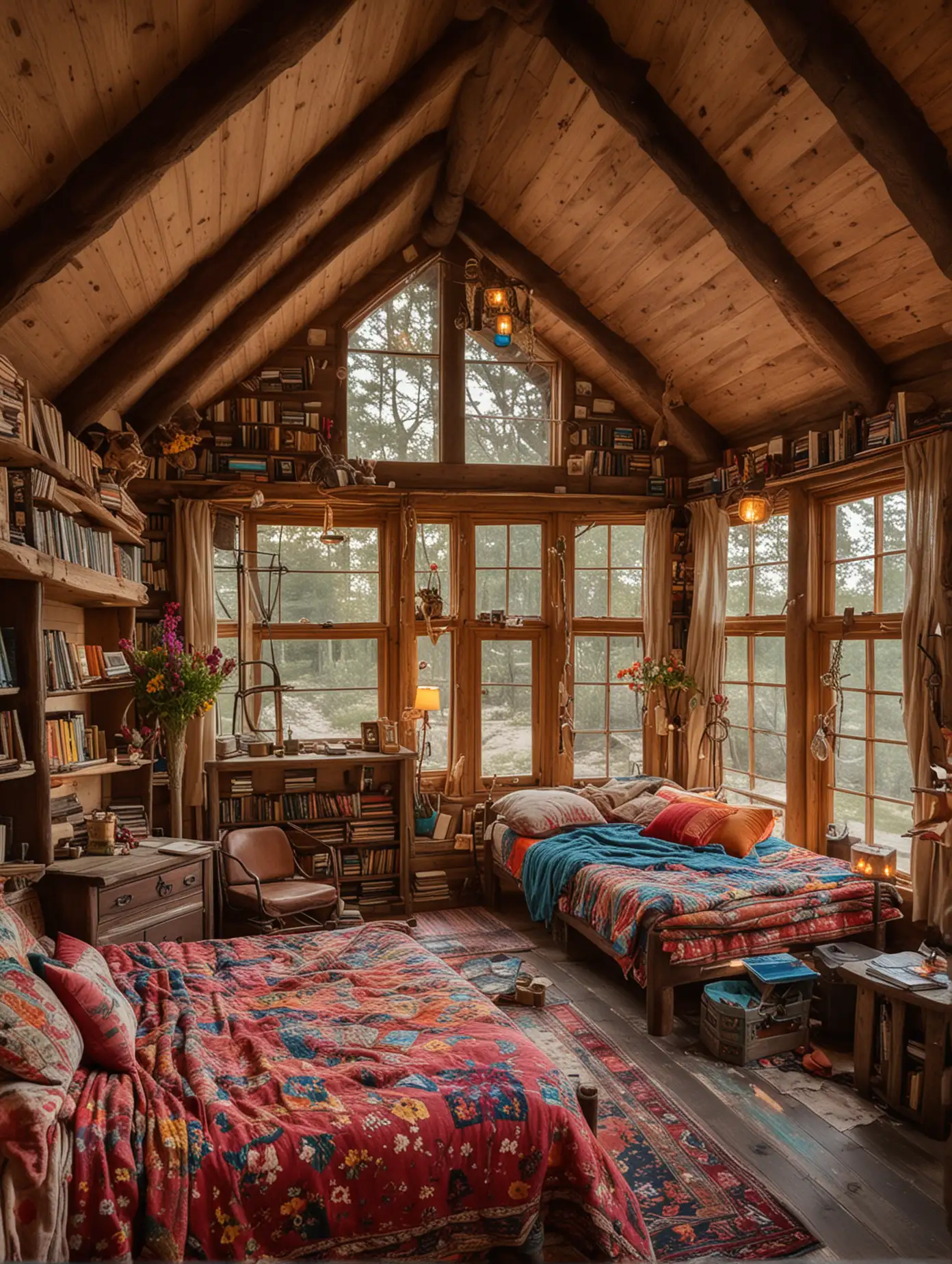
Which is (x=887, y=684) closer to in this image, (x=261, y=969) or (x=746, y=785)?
(x=746, y=785)

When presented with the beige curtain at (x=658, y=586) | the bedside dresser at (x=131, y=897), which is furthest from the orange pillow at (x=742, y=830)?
the bedside dresser at (x=131, y=897)

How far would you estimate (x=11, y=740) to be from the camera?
342 centimetres

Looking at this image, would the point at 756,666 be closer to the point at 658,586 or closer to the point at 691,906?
the point at 658,586

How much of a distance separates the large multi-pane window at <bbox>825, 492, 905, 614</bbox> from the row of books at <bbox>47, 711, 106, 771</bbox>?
14.4 ft

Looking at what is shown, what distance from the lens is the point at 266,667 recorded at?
629 centimetres

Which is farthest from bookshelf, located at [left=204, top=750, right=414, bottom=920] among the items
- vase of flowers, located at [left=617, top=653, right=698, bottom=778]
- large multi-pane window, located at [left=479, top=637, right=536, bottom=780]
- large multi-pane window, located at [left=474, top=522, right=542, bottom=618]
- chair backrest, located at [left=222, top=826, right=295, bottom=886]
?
vase of flowers, located at [left=617, top=653, right=698, bottom=778]

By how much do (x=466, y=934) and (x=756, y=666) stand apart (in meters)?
2.76

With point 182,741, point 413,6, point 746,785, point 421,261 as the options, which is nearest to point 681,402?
point 421,261

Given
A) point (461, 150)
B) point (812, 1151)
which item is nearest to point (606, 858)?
point (812, 1151)

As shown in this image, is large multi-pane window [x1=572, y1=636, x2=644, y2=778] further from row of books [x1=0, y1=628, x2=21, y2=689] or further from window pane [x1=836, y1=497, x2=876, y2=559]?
row of books [x1=0, y1=628, x2=21, y2=689]

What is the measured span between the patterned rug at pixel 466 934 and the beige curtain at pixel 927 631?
2318mm

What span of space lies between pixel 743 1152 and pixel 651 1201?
0.50m

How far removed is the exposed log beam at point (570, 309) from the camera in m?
6.20

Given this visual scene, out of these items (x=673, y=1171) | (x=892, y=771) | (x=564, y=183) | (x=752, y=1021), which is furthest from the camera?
(x=564, y=183)
